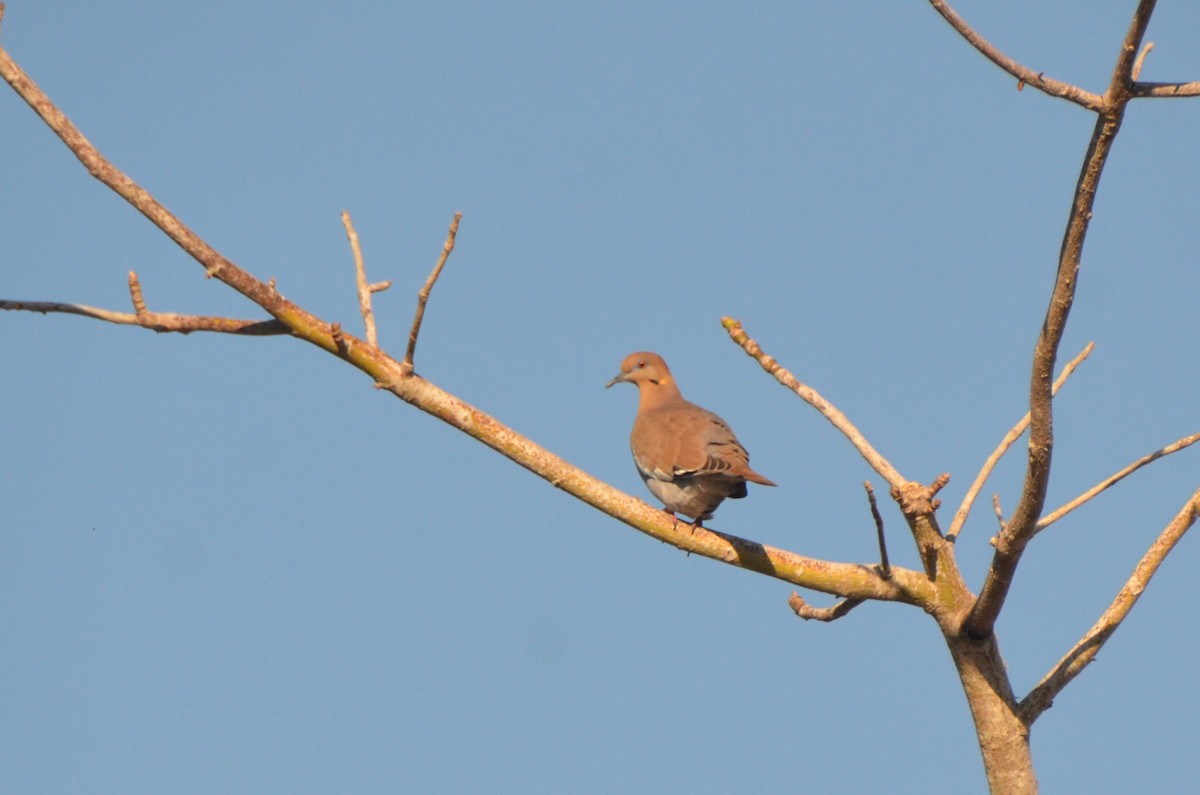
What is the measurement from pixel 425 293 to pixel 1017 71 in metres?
2.15

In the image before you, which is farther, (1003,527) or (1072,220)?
(1003,527)

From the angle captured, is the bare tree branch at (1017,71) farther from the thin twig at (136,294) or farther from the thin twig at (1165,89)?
the thin twig at (136,294)

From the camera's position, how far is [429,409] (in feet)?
15.6

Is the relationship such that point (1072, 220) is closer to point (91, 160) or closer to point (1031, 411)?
point (1031, 411)

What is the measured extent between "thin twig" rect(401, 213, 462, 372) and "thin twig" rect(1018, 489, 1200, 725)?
2665 mm

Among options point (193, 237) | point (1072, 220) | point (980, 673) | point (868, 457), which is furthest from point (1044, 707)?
point (193, 237)

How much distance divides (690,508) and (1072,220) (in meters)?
3.98

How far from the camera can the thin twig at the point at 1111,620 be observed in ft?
15.8

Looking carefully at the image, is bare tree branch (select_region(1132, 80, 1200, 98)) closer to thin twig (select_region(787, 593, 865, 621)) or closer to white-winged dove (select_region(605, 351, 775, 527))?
thin twig (select_region(787, 593, 865, 621))

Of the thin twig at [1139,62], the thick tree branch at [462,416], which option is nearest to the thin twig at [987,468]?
the thick tree branch at [462,416]

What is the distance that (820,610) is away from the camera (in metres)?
5.30

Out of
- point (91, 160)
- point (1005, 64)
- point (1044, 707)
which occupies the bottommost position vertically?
point (1044, 707)

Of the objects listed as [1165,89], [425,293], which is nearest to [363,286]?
[425,293]

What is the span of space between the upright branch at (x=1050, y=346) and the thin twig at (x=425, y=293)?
6.82ft
